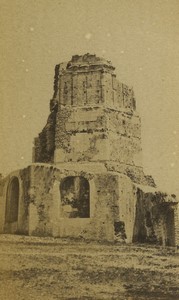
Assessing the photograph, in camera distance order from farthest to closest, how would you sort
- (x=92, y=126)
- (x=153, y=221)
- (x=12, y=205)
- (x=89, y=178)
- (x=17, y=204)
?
1. (x=92, y=126)
2. (x=89, y=178)
3. (x=153, y=221)
4. (x=17, y=204)
5. (x=12, y=205)

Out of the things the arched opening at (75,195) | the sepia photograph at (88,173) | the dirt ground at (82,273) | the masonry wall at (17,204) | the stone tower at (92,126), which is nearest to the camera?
the dirt ground at (82,273)

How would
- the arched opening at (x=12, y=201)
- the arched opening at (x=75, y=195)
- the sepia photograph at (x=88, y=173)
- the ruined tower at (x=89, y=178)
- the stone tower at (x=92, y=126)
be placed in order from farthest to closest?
the stone tower at (x=92, y=126) → the arched opening at (x=75, y=195) → the ruined tower at (x=89, y=178) → the arched opening at (x=12, y=201) → the sepia photograph at (x=88, y=173)

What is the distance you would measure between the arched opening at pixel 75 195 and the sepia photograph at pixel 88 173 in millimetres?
17

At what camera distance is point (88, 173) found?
6574 mm

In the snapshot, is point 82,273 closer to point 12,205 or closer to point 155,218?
point 12,205

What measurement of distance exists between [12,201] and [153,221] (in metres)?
2.13

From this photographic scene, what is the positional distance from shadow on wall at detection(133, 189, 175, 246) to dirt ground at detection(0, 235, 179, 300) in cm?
105

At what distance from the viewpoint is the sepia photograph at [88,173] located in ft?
12.7

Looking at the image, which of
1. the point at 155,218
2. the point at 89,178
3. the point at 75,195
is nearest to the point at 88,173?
the point at 89,178

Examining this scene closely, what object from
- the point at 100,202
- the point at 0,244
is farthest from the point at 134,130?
the point at 0,244

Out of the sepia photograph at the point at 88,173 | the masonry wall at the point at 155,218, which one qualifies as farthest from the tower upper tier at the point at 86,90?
the masonry wall at the point at 155,218

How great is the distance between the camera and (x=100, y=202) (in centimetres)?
625

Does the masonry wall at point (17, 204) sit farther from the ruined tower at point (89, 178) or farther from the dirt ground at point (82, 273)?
the dirt ground at point (82, 273)

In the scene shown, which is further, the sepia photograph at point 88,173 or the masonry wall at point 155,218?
the masonry wall at point 155,218
